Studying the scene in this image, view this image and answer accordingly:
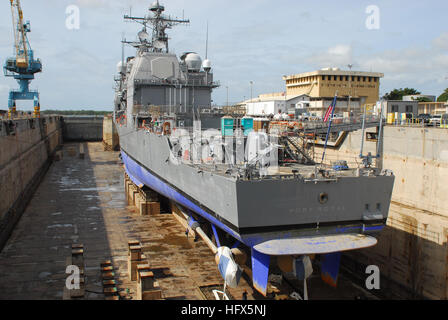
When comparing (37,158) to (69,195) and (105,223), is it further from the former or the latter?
(105,223)

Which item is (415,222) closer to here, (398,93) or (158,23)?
(158,23)

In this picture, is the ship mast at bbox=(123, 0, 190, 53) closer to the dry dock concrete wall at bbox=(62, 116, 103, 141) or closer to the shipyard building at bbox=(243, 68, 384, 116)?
the shipyard building at bbox=(243, 68, 384, 116)

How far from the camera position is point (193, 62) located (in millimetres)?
23406

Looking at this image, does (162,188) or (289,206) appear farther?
(162,188)

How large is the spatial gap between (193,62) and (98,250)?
522 inches

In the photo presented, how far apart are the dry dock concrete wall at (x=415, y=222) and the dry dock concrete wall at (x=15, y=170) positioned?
1326 centimetres

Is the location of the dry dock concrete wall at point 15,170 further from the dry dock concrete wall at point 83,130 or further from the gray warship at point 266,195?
the dry dock concrete wall at point 83,130

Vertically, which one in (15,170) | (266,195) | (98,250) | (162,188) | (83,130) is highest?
(83,130)

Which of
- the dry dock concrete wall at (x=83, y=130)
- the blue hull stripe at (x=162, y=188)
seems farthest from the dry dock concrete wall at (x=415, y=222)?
the dry dock concrete wall at (x=83, y=130)

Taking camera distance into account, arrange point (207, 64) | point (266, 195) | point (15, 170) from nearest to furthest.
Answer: point (266, 195)
point (15, 170)
point (207, 64)

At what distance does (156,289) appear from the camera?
9.60m

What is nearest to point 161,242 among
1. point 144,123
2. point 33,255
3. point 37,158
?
point 33,255

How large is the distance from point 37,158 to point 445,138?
2723 centimetres

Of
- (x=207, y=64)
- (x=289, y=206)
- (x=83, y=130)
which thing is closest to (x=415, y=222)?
(x=289, y=206)
